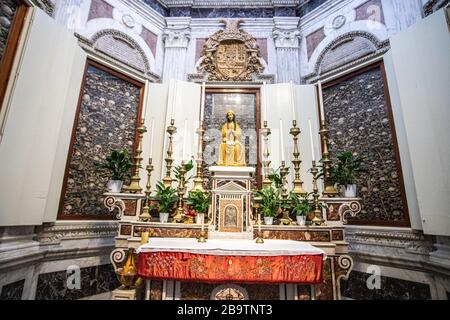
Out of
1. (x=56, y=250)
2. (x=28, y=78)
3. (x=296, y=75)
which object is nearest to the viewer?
(x=28, y=78)

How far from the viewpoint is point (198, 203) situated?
3.67 meters

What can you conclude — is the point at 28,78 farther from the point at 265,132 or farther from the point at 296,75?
the point at 296,75

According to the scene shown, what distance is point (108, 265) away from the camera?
4.68 meters

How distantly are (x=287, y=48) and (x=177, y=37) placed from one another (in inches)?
126

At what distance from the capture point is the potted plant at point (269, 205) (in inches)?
143

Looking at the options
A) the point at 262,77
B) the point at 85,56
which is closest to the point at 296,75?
the point at 262,77

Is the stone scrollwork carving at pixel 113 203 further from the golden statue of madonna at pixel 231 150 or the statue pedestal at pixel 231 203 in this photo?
the golden statue of madonna at pixel 231 150

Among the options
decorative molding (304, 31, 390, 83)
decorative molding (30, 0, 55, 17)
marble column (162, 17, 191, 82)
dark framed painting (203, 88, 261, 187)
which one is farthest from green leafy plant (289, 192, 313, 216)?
decorative molding (30, 0, 55, 17)

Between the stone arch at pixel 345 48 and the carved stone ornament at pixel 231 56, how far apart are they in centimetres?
161

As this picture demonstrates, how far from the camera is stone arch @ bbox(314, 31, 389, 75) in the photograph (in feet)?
16.9

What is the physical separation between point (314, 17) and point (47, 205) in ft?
25.6

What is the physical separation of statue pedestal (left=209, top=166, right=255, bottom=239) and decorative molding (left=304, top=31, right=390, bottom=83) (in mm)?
3862

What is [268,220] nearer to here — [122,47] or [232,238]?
[232,238]

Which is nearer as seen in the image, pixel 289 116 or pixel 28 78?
pixel 28 78
